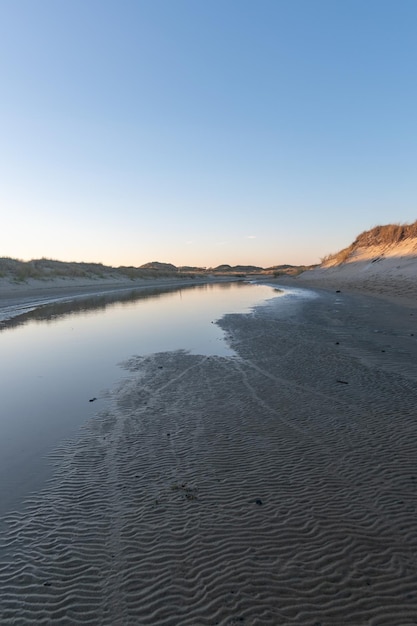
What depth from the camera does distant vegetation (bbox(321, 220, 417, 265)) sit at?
1746 inches

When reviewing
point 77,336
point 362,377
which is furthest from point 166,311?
point 362,377

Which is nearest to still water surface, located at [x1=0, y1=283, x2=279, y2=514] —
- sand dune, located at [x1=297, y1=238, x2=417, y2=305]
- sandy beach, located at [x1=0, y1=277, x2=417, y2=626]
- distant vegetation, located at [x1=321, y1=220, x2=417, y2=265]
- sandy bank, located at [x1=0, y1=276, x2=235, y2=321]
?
sandy beach, located at [x1=0, y1=277, x2=417, y2=626]

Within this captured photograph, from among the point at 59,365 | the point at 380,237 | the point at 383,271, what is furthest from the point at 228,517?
the point at 380,237

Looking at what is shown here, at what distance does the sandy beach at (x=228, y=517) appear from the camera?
2.94 m

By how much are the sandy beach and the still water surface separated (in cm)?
47

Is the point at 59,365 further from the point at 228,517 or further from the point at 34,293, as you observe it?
the point at 34,293

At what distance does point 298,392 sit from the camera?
7.77 metres

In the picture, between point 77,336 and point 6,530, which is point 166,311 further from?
point 6,530

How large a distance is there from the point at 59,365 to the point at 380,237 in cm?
5066

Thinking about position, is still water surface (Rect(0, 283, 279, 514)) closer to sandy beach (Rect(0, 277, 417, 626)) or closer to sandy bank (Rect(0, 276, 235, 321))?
sandy beach (Rect(0, 277, 417, 626))

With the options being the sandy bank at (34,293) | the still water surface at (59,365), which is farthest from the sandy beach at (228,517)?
the sandy bank at (34,293)

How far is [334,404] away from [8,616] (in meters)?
5.81

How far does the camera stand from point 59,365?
35.3 ft

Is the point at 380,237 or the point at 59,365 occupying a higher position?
the point at 380,237
